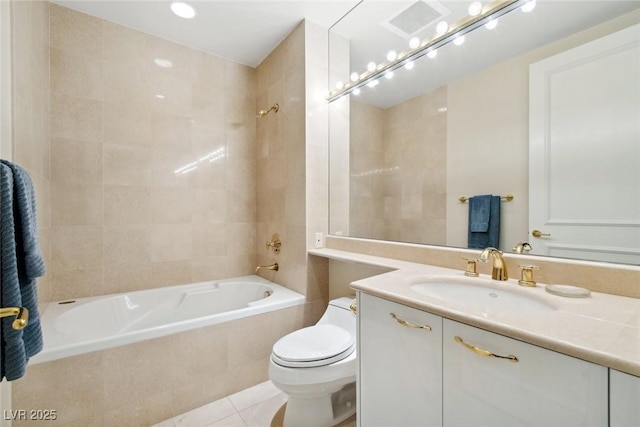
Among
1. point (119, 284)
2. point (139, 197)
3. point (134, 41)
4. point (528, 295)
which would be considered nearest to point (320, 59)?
point (134, 41)

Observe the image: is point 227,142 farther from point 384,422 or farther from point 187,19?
point 384,422

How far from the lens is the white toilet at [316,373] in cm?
125

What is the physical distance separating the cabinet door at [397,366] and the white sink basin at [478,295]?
0.20 metres

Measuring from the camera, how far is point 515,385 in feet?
2.16

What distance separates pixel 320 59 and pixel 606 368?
2217 mm

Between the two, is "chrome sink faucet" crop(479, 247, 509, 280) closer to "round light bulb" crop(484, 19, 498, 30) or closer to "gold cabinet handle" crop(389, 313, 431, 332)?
"gold cabinet handle" crop(389, 313, 431, 332)

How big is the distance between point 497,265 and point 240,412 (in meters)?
1.61

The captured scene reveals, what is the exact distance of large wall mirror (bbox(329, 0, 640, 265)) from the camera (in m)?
1.05

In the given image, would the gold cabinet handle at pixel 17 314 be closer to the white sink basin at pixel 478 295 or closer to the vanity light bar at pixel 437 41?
the white sink basin at pixel 478 295

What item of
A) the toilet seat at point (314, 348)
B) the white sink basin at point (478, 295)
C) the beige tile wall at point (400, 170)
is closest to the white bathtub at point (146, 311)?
the toilet seat at point (314, 348)

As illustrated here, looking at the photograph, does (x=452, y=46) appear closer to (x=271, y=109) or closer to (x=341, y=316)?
(x=271, y=109)

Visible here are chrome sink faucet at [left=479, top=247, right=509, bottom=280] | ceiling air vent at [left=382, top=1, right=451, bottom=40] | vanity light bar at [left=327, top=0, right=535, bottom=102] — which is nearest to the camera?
chrome sink faucet at [left=479, top=247, right=509, bottom=280]

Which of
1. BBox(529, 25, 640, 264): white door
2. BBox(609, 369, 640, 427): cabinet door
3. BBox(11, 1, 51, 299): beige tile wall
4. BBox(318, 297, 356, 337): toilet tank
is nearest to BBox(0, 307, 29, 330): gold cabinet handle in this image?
BBox(11, 1, 51, 299): beige tile wall

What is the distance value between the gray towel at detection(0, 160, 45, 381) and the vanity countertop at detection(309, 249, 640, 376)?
107cm
